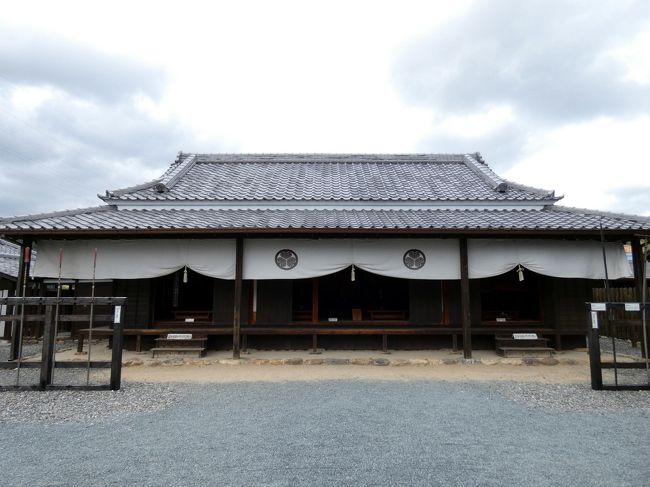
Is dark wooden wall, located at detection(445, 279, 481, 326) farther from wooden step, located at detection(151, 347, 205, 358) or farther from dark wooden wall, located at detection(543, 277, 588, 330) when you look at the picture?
wooden step, located at detection(151, 347, 205, 358)

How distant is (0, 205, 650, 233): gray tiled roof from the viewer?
7918 mm

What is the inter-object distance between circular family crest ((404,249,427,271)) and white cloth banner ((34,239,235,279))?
3.93 meters

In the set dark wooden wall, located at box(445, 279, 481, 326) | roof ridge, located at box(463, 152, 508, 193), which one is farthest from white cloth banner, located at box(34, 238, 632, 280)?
roof ridge, located at box(463, 152, 508, 193)

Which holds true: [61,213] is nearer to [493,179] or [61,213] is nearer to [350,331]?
[350,331]

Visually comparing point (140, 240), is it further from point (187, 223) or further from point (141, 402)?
point (141, 402)

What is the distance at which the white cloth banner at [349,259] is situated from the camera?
8633mm

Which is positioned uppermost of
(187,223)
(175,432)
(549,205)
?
(549,205)

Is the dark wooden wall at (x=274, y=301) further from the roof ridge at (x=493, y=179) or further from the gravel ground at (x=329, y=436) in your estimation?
the roof ridge at (x=493, y=179)

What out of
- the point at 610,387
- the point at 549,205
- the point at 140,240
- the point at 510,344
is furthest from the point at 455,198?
the point at 140,240

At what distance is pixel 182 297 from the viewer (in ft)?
35.8

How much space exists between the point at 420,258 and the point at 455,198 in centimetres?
296

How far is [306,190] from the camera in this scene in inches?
453

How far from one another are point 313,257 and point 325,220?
90cm

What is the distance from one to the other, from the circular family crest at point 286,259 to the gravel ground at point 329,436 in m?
2.93
